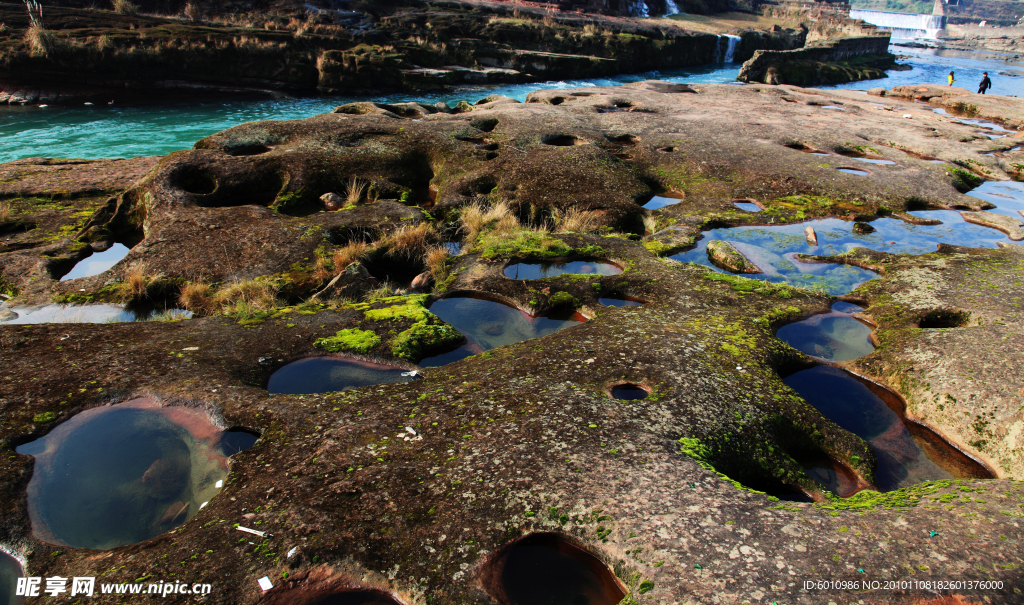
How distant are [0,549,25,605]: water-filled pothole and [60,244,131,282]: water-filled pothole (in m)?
8.83

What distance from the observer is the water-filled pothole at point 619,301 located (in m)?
10.6

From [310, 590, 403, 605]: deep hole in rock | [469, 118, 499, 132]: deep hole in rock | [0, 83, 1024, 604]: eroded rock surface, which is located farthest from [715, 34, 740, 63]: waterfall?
[310, 590, 403, 605]: deep hole in rock

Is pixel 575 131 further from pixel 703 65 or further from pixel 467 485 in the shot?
pixel 703 65

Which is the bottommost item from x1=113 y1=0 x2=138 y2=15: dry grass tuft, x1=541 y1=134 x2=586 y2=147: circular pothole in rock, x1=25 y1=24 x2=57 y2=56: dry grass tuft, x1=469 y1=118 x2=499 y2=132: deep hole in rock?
x1=541 y1=134 x2=586 y2=147: circular pothole in rock

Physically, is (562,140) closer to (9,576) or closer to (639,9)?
(9,576)

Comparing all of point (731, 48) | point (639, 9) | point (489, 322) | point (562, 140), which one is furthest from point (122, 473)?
point (639, 9)

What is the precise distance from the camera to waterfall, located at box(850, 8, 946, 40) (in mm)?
145750

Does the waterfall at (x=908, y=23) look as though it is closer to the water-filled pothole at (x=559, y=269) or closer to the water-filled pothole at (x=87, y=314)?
the water-filled pothole at (x=559, y=269)

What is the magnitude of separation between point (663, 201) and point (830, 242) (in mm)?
4790

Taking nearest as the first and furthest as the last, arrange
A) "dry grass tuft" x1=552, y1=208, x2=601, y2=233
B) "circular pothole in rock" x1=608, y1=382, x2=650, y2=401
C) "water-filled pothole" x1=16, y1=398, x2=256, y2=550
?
"water-filled pothole" x1=16, y1=398, x2=256, y2=550 < "circular pothole in rock" x1=608, y1=382, x2=650, y2=401 < "dry grass tuft" x1=552, y1=208, x2=601, y2=233

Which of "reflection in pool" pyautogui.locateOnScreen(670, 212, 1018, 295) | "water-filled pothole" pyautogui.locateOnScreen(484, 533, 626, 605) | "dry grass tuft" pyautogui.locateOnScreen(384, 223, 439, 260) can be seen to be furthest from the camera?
"dry grass tuft" pyautogui.locateOnScreen(384, 223, 439, 260)

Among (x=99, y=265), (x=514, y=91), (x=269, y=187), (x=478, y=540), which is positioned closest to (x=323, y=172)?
(x=269, y=187)

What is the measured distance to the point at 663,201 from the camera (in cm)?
1692

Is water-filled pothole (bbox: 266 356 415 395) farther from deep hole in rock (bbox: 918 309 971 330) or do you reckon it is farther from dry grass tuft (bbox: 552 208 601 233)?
deep hole in rock (bbox: 918 309 971 330)
